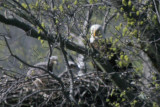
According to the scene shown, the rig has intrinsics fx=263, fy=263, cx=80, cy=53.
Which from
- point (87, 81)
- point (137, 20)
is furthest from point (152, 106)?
point (137, 20)

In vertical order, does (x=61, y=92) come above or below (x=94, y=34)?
below

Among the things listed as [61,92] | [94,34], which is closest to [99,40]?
[94,34]

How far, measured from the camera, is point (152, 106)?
564 cm

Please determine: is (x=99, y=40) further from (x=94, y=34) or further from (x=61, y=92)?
(x=61, y=92)

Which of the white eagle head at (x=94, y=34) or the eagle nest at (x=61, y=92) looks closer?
the white eagle head at (x=94, y=34)

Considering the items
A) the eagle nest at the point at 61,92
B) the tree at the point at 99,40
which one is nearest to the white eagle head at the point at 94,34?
the tree at the point at 99,40

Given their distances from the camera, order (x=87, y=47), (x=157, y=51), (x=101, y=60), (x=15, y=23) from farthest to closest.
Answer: (x=157, y=51), (x=101, y=60), (x=87, y=47), (x=15, y=23)

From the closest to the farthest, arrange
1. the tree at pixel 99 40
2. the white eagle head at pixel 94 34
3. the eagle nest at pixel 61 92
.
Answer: the tree at pixel 99 40
the white eagle head at pixel 94 34
the eagle nest at pixel 61 92

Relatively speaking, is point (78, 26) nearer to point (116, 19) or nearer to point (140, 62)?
point (116, 19)

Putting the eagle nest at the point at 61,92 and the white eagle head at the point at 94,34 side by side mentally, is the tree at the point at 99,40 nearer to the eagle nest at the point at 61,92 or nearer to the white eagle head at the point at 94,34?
the eagle nest at the point at 61,92

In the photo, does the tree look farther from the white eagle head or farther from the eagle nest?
the white eagle head

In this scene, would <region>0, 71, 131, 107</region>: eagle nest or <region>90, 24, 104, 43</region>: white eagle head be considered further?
<region>0, 71, 131, 107</region>: eagle nest

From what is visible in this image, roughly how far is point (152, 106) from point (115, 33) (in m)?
1.84

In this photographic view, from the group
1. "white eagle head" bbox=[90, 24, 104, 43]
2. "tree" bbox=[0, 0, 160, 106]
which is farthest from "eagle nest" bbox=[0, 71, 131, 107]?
"white eagle head" bbox=[90, 24, 104, 43]
